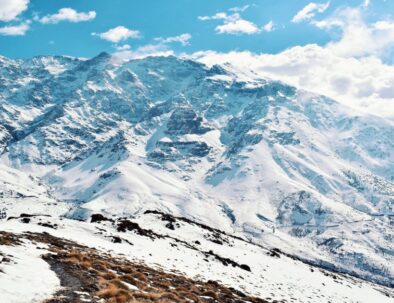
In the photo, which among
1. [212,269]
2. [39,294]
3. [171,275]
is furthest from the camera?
[212,269]

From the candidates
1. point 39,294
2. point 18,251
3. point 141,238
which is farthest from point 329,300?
point 39,294

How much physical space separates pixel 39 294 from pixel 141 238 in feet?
121

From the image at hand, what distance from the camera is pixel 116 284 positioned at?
24.1 meters

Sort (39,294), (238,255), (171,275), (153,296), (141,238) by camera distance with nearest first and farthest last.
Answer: (39,294)
(153,296)
(171,275)
(141,238)
(238,255)

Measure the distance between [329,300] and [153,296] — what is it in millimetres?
28800

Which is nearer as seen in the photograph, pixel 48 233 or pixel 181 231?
pixel 48 233

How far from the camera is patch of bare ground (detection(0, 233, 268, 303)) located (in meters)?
21.5

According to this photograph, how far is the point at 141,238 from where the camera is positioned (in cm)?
5628

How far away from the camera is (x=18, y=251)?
27.6m

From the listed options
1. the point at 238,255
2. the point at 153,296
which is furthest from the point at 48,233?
the point at 238,255

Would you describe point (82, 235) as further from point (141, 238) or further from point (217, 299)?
point (217, 299)

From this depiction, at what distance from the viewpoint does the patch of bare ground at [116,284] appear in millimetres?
21500

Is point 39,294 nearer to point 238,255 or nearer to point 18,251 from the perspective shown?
point 18,251

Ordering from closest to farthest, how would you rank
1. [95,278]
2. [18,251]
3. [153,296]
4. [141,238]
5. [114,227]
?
[153,296], [95,278], [18,251], [141,238], [114,227]
